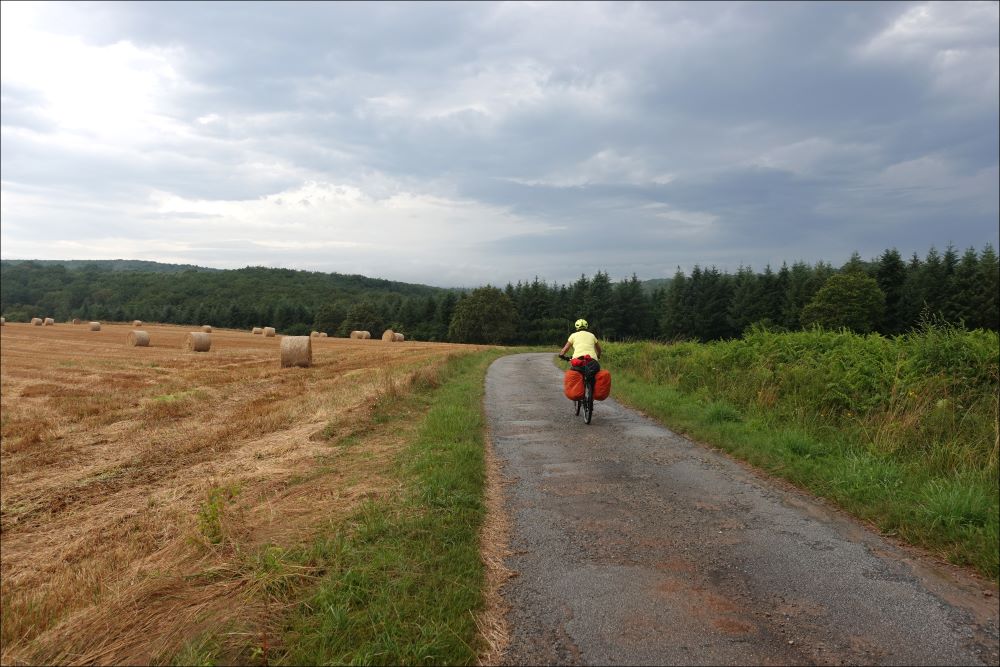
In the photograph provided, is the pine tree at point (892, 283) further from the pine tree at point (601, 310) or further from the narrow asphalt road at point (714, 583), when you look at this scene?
the narrow asphalt road at point (714, 583)

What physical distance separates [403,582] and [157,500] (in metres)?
5.51

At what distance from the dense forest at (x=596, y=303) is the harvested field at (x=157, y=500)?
4284 cm

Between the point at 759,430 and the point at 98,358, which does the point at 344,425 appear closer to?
the point at 759,430

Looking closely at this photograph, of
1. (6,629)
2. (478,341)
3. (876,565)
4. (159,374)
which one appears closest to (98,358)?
(159,374)

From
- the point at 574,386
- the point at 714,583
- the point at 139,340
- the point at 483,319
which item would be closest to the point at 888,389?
Answer: the point at 574,386

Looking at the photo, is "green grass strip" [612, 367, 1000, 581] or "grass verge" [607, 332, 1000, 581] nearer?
"green grass strip" [612, 367, 1000, 581]

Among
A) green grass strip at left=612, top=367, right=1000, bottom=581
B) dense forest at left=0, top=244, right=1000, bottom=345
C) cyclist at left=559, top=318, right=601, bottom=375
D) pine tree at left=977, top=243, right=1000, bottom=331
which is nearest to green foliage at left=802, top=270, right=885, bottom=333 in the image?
dense forest at left=0, top=244, right=1000, bottom=345

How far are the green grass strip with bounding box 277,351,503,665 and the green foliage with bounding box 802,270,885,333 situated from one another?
62848mm

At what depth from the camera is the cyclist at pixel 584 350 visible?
11195 millimetres

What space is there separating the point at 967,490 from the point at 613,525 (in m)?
3.36

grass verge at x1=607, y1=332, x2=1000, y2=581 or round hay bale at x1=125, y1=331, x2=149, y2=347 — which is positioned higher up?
grass verge at x1=607, y1=332, x2=1000, y2=581

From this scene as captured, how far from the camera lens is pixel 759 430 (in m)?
8.87

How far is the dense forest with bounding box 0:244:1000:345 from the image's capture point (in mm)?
58938

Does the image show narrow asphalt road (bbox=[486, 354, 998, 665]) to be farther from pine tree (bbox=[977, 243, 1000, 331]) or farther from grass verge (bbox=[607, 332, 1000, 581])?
pine tree (bbox=[977, 243, 1000, 331])
